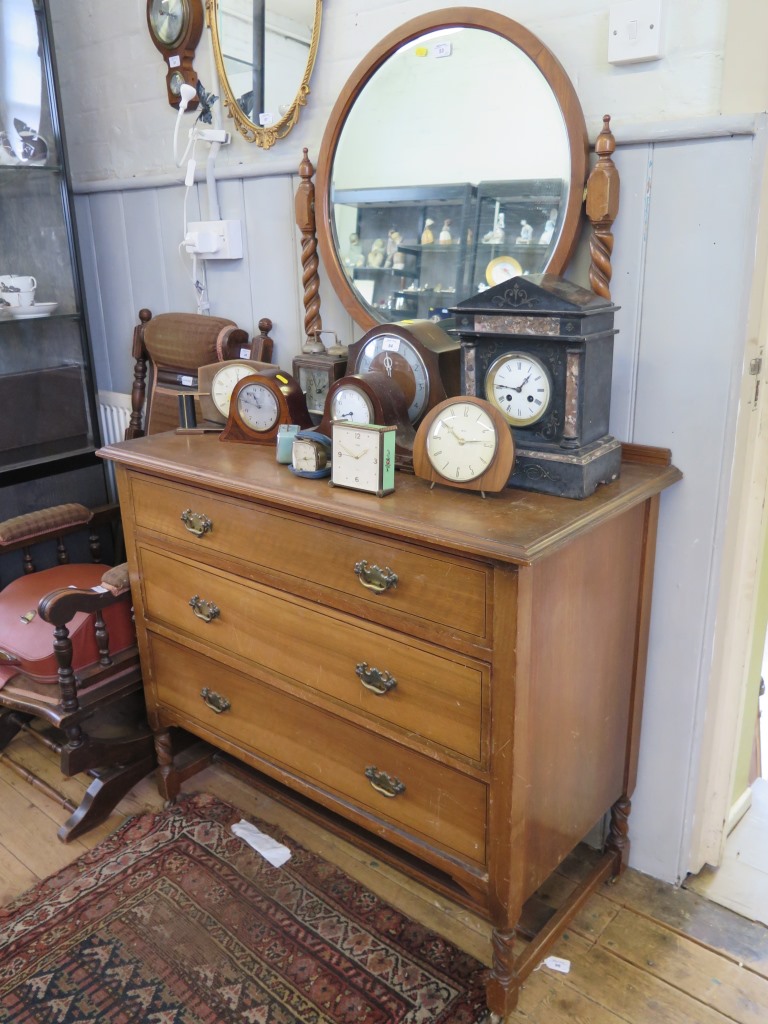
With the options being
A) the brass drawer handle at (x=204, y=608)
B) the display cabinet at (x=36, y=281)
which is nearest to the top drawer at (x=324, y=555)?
the brass drawer handle at (x=204, y=608)

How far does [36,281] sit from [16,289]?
98mm

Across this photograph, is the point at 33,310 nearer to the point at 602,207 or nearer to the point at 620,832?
the point at 602,207

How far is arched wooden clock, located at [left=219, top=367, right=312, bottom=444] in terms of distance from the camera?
1875mm

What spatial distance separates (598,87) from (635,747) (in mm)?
1393

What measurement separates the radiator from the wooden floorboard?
119 centimetres

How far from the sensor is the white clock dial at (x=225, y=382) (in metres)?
2.05

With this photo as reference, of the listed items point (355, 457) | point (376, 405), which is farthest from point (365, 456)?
point (376, 405)

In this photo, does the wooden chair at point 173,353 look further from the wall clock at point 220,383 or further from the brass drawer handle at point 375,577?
the brass drawer handle at point 375,577

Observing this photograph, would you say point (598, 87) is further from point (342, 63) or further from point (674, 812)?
point (674, 812)

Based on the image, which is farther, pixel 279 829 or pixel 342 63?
pixel 279 829

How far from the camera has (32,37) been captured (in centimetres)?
252

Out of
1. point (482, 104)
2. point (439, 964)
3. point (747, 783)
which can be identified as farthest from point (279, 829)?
point (482, 104)

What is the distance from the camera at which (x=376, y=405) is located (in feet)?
5.40

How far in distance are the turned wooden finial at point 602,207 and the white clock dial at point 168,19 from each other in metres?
1.29
